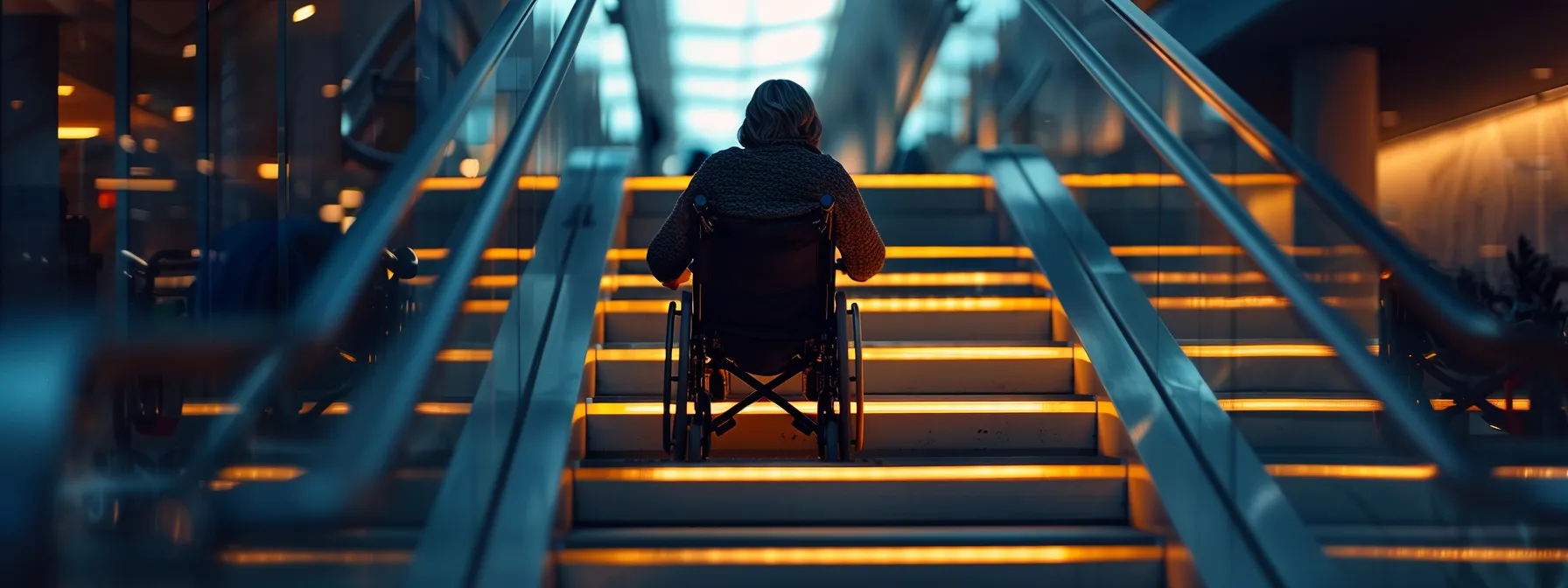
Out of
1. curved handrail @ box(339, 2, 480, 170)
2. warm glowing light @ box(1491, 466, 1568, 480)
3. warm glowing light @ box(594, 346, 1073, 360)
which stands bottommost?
warm glowing light @ box(1491, 466, 1568, 480)

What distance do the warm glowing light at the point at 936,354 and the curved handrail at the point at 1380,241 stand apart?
37.3 inches

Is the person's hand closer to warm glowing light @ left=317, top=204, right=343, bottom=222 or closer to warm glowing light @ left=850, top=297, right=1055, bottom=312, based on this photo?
warm glowing light @ left=850, top=297, right=1055, bottom=312

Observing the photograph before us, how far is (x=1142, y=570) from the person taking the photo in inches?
104

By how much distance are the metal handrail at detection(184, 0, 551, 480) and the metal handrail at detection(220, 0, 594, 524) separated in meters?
0.09

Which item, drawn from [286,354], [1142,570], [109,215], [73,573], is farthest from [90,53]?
[1142,570]

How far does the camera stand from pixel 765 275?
10.5 ft

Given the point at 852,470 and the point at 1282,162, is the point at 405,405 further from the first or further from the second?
the point at 1282,162

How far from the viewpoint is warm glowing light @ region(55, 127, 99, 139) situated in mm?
2809

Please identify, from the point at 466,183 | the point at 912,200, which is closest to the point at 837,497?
the point at 466,183

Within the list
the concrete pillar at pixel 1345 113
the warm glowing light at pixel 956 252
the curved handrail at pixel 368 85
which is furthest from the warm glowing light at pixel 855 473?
the concrete pillar at pixel 1345 113

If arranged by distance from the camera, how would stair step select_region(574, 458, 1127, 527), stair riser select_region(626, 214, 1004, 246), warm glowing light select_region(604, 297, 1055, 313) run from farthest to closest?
1. stair riser select_region(626, 214, 1004, 246)
2. warm glowing light select_region(604, 297, 1055, 313)
3. stair step select_region(574, 458, 1127, 527)

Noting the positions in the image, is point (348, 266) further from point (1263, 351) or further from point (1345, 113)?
point (1345, 113)

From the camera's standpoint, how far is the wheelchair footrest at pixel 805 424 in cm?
333

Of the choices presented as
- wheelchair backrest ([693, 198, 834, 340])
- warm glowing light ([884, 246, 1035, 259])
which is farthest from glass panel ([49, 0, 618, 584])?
warm glowing light ([884, 246, 1035, 259])
